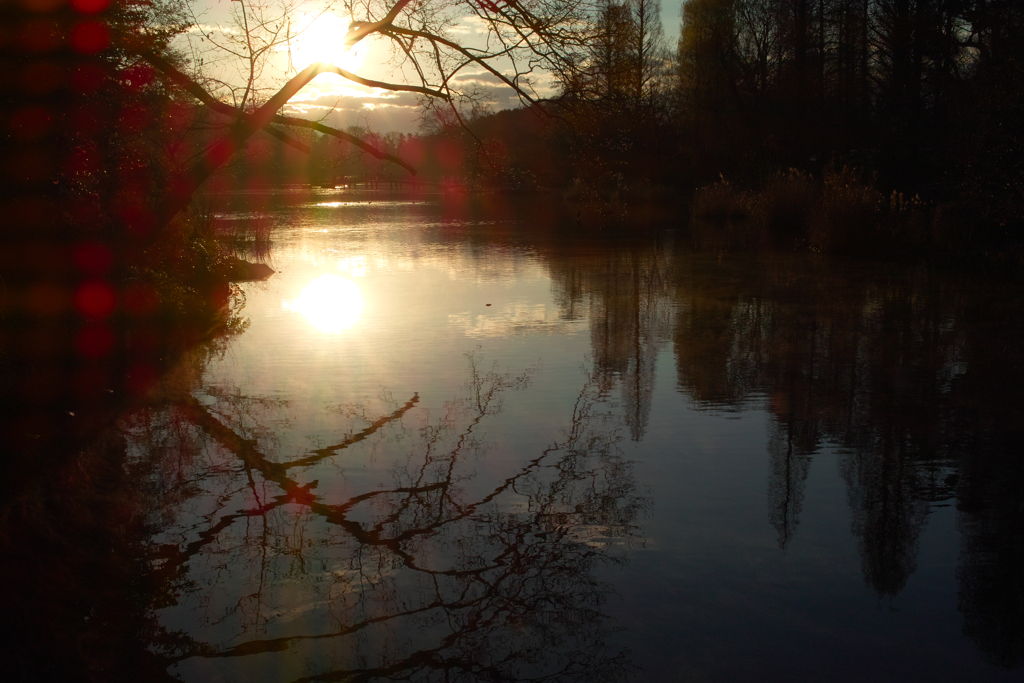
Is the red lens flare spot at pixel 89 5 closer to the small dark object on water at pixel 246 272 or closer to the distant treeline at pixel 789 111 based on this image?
the distant treeline at pixel 789 111

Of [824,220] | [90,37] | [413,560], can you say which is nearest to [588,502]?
[413,560]

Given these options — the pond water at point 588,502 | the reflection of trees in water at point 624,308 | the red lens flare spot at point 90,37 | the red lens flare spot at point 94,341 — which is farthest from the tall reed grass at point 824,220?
the red lens flare spot at point 90,37

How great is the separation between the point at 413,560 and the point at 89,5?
7.21m

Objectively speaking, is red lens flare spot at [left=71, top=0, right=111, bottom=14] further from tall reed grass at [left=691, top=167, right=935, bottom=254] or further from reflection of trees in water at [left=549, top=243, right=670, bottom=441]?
tall reed grass at [left=691, top=167, right=935, bottom=254]

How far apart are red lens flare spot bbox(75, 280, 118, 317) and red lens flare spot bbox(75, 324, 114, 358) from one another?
0.19 m

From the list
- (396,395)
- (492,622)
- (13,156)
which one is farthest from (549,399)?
(13,156)

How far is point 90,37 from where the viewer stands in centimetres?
895

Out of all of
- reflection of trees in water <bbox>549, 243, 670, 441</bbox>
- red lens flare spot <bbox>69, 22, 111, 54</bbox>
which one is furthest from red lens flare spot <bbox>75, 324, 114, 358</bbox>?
reflection of trees in water <bbox>549, 243, 670, 441</bbox>

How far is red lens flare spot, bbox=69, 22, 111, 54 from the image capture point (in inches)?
344

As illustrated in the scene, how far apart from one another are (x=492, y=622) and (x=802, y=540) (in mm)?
2113

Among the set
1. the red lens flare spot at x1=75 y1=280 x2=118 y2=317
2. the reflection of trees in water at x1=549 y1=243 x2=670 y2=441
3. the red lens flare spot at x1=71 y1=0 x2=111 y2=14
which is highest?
the red lens flare spot at x1=71 y1=0 x2=111 y2=14

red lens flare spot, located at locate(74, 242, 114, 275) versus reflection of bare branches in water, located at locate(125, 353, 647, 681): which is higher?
red lens flare spot, located at locate(74, 242, 114, 275)

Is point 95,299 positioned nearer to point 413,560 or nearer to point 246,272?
point 413,560

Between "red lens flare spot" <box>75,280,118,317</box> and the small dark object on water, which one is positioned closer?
"red lens flare spot" <box>75,280,118,317</box>
